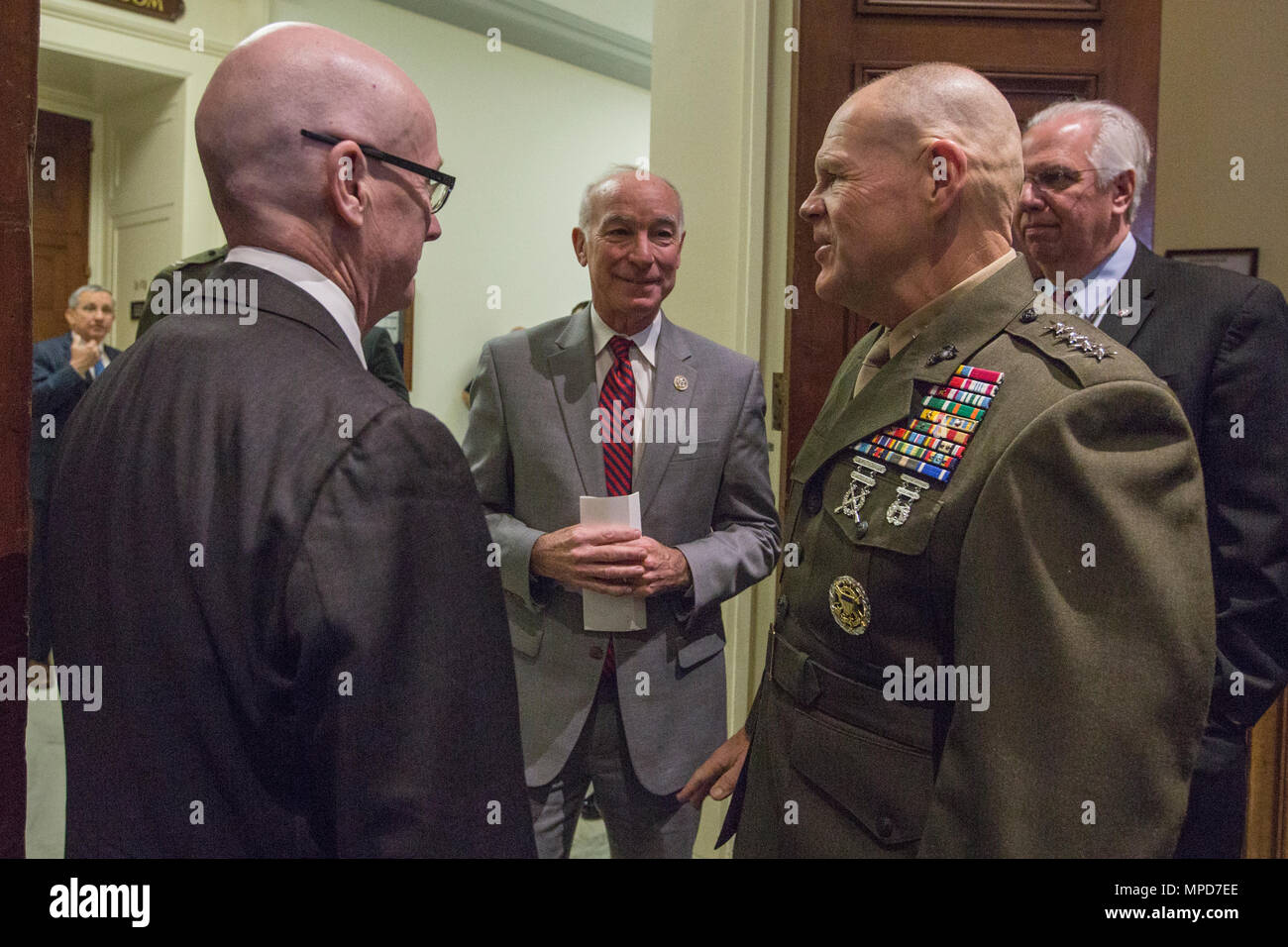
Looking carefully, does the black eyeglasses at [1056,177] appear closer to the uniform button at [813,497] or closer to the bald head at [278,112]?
the uniform button at [813,497]

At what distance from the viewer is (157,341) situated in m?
0.73

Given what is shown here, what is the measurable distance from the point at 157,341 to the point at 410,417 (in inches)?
9.0

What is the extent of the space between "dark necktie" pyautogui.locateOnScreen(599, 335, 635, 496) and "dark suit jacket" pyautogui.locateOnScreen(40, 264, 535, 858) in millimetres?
867

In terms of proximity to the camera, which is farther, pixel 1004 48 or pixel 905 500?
pixel 1004 48

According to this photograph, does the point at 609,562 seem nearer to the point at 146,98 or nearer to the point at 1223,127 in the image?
the point at 1223,127

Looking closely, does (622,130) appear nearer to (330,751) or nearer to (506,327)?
(506,327)

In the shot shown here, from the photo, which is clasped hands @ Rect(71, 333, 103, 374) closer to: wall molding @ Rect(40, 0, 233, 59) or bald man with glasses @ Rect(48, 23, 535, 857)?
wall molding @ Rect(40, 0, 233, 59)

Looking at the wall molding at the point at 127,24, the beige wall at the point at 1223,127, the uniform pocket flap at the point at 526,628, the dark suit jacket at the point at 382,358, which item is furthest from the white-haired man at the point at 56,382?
the beige wall at the point at 1223,127

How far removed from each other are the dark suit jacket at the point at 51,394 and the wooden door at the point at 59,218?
93 cm

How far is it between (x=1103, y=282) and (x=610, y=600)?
97 centimetres

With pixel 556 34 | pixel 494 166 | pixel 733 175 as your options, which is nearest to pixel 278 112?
pixel 733 175

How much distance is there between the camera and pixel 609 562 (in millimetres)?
1468

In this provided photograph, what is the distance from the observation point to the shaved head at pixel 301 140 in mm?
742

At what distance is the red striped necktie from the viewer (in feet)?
5.25
